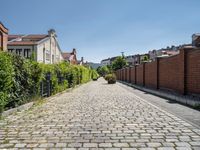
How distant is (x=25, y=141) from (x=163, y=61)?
1448 cm

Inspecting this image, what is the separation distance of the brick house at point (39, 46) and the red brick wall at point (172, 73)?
63.9ft

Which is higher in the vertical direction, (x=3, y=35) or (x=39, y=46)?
(x=39, y=46)

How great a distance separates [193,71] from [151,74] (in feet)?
31.9

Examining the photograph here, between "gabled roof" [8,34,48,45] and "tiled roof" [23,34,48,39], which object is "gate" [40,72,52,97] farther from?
"tiled roof" [23,34,48,39]

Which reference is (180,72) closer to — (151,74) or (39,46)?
(151,74)

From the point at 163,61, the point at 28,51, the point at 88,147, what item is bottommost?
the point at 88,147

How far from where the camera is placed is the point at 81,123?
7.38 meters

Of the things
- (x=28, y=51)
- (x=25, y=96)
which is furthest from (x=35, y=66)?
(x=28, y=51)

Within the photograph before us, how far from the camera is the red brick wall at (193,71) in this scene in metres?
11.7

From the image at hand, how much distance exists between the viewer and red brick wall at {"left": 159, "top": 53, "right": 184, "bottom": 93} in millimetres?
13836

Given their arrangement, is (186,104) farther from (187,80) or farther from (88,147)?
(88,147)

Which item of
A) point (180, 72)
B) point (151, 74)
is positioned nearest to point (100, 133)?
point (180, 72)

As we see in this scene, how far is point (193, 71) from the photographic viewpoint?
40.1 feet

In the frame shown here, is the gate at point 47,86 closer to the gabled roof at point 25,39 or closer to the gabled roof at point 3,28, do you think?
the gabled roof at point 3,28
